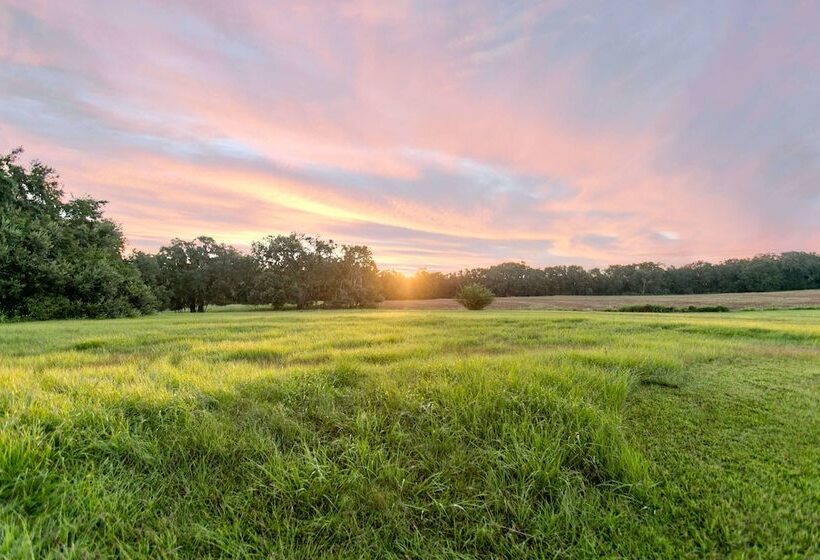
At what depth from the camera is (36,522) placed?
2.23 metres

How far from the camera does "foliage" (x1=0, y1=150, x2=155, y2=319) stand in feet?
73.1

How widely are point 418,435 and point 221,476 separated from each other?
5.34 feet

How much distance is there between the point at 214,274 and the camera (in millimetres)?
51781

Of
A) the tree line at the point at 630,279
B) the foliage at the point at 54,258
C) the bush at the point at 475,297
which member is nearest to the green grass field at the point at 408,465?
the foliage at the point at 54,258

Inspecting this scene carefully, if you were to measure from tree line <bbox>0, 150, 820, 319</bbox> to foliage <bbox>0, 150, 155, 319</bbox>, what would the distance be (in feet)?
0.25

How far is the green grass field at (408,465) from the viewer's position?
225 centimetres

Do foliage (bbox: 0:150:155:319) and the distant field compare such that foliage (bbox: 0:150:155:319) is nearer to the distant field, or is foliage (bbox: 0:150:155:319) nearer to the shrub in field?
the distant field

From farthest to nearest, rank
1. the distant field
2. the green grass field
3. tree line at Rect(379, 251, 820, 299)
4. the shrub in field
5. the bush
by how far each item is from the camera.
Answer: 1. tree line at Rect(379, 251, 820, 299)
2. the bush
3. the distant field
4. the shrub in field
5. the green grass field

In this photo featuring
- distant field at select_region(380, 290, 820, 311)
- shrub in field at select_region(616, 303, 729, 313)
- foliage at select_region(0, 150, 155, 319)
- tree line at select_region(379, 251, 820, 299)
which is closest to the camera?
foliage at select_region(0, 150, 155, 319)

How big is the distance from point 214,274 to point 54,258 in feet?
91.5

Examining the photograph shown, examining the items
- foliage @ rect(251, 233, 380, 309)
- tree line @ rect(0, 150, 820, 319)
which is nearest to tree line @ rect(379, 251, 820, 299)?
tree line @ rect(0, 150, 820, 319)

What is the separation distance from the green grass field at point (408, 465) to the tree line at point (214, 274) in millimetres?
26797

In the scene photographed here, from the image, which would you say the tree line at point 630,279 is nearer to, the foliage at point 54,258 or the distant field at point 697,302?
the distant field at point 697,302

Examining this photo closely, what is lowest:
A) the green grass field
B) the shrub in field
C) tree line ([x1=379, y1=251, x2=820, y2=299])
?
the shrub in field
